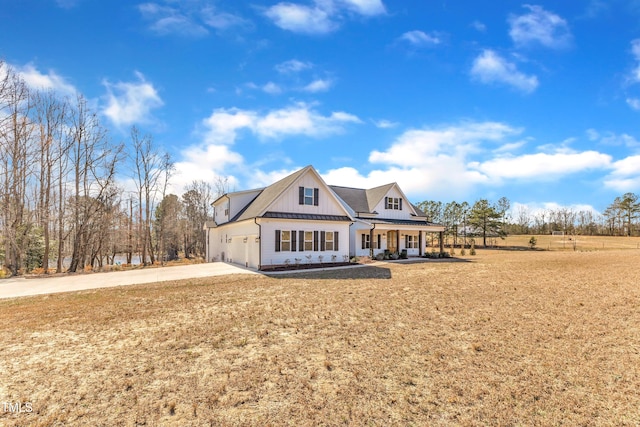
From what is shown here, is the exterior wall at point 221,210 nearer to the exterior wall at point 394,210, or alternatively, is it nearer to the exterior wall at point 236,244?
the exterior wall at point 236,244

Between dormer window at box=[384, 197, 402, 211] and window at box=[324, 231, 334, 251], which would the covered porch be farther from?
window at box=[324, 231, 334, 251]

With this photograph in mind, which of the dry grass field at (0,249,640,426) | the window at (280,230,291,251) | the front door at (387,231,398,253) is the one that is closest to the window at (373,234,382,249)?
the front door at (387,231,398,253)

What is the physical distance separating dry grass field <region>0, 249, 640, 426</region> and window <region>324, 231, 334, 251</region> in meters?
10.0

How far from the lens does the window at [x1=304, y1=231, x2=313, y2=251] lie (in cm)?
1964

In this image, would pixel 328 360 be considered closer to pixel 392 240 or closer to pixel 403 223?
pixel 392 240

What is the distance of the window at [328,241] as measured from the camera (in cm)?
2034

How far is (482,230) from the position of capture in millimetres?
49375

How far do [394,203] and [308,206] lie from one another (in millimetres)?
10859

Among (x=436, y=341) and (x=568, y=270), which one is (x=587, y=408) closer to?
(x=436, y=341)

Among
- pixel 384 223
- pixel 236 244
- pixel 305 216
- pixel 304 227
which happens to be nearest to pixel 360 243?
pixel 384 223

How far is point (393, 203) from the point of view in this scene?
28.1 metres

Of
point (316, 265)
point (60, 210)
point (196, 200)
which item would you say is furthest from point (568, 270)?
point (196, 200)

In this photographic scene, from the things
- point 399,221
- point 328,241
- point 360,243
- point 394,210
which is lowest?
point 360,243

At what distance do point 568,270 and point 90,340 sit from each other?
63.4 ft
